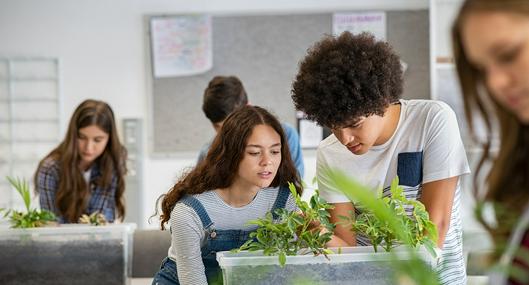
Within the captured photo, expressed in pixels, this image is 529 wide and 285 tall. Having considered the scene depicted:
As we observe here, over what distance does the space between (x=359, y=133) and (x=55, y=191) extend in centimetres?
186

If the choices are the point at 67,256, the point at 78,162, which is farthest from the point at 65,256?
the point at 78,162

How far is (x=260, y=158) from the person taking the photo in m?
2.36

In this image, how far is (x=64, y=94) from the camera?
5.64 m

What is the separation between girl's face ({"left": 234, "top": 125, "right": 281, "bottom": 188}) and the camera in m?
2.33

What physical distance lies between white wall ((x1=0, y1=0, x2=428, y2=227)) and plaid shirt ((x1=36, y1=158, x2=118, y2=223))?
2027 millimetres

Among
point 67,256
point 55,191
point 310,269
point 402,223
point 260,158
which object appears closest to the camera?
point 402,223

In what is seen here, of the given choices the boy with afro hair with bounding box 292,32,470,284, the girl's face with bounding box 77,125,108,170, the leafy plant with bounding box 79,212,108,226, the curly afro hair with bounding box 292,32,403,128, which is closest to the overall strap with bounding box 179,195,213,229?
the boy with afro hair with bounding box 292,32,470,284

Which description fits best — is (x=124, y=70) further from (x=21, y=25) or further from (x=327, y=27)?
(x=327, y=27)

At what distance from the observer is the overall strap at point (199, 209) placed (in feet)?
7.42

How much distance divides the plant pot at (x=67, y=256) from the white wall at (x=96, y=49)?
107 inches

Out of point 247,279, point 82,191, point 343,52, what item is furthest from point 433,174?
point 82,191

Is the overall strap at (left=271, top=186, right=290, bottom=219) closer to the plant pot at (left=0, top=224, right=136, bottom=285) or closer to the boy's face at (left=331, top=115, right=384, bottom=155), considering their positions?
the boy's face at (left=331, top=115, right=384, bottom=155)

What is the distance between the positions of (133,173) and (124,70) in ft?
2.11

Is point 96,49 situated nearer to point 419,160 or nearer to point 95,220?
point 95,220
